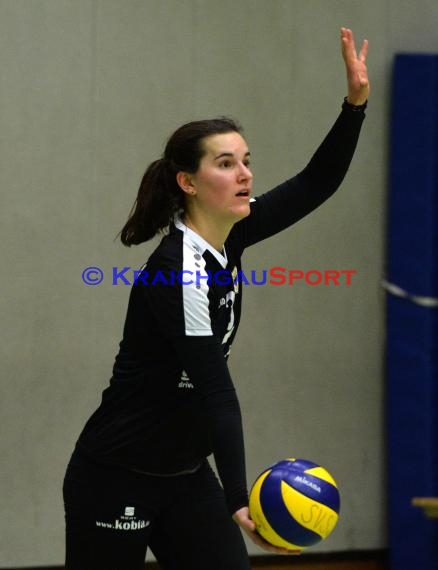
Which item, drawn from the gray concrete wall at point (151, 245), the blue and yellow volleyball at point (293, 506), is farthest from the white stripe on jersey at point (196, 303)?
the gray concrete wall at point (151, 245)

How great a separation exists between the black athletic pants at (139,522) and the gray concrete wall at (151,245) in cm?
174

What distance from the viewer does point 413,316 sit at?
13.6 feet

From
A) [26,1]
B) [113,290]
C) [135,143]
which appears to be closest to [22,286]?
[113,290]

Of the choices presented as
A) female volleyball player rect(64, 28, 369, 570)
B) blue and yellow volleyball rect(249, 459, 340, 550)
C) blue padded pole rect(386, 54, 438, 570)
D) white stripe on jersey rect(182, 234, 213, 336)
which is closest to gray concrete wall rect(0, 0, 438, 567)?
blue padded pole rect(386, 54, 438, 570)

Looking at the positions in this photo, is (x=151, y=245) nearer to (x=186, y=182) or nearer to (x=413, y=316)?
(x=413, y=316)

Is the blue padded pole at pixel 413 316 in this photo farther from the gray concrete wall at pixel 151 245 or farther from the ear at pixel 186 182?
the ear at pixel 186 182

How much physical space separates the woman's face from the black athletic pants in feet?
2.20

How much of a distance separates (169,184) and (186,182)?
6 centimetres

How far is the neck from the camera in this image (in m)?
2.39

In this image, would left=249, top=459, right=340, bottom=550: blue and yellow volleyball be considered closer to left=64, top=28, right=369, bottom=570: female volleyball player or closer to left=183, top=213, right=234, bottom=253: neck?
left=64, top=28, right=369, bottom=570: female volleyball player

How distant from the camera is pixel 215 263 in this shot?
2357mm

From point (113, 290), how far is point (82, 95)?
33.3 inches

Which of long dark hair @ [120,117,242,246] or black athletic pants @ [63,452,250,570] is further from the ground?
long dark hair @ [120,117,242,246]

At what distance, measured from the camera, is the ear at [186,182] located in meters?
2.42
